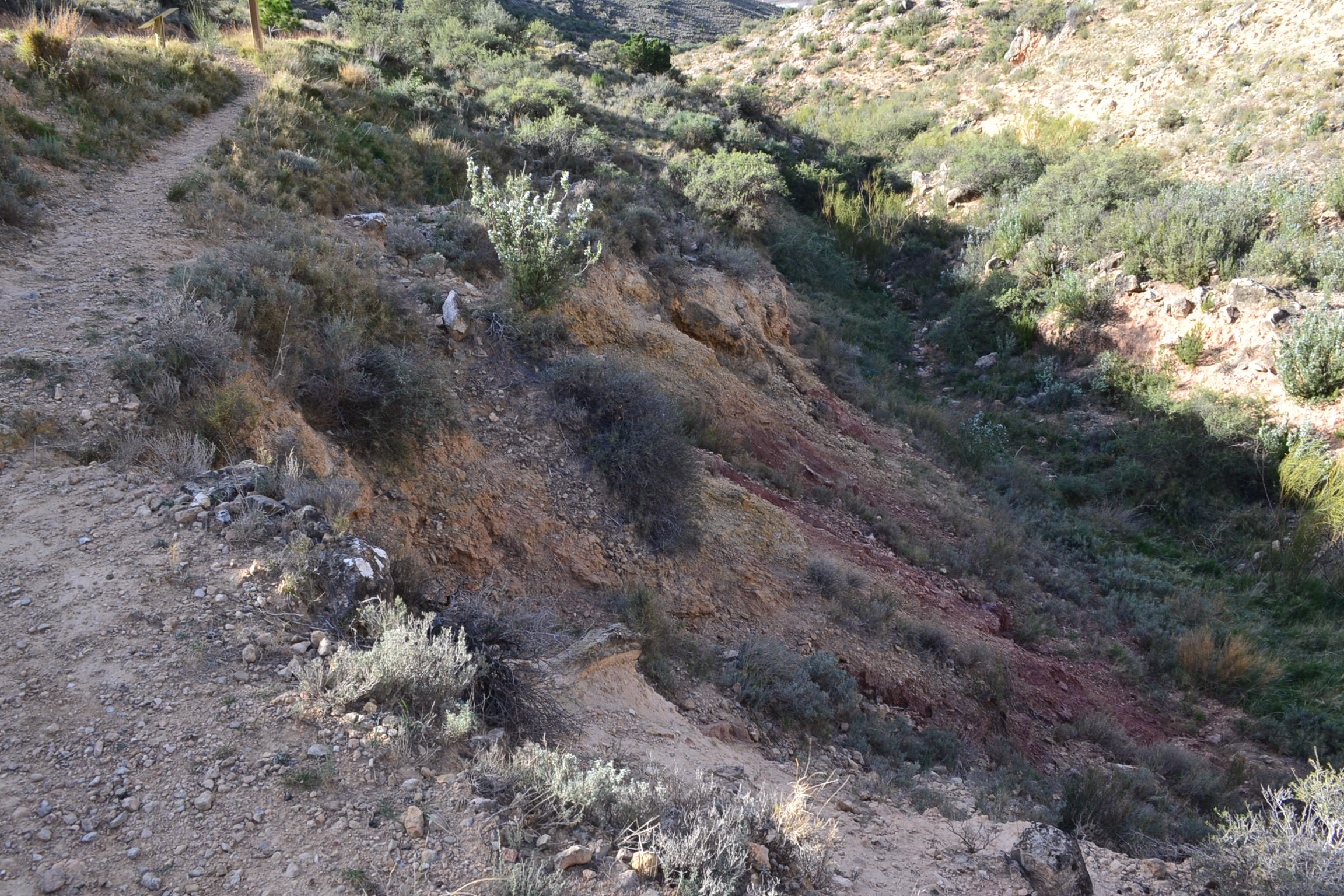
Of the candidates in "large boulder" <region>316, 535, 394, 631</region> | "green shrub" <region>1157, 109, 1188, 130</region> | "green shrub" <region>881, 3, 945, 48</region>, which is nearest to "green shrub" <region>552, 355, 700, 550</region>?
"large boulder" <region>316, 535, 394, 631</region>

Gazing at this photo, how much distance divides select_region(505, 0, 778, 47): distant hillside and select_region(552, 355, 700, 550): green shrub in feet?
92.0

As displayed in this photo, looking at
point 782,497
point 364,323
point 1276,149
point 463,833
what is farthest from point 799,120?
point 463,833

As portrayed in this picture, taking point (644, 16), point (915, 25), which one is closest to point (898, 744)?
point (915, 25)

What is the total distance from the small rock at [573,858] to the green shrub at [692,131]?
17015 millimetres

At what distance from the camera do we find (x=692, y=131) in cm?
1761

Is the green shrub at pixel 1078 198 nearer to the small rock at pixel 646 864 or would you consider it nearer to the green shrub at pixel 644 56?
the green shrub at pixel 644 56

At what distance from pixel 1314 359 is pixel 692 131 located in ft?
43.4

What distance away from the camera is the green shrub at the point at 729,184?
583 inches

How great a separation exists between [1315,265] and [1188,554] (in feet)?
19.9

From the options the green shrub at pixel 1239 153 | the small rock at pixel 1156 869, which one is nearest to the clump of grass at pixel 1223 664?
the small rock at pixel 1156 869

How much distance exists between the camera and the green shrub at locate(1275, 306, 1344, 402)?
34.3 ft

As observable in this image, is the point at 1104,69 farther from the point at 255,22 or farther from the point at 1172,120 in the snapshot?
the point at 255,22

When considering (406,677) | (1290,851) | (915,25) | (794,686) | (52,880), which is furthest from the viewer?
(915,25)

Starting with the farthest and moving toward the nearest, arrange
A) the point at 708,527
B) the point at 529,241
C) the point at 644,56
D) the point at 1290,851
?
1. the point at 644,56
2. the point at 529,241
3. the point at 708,527
4. the point at 1290,851
